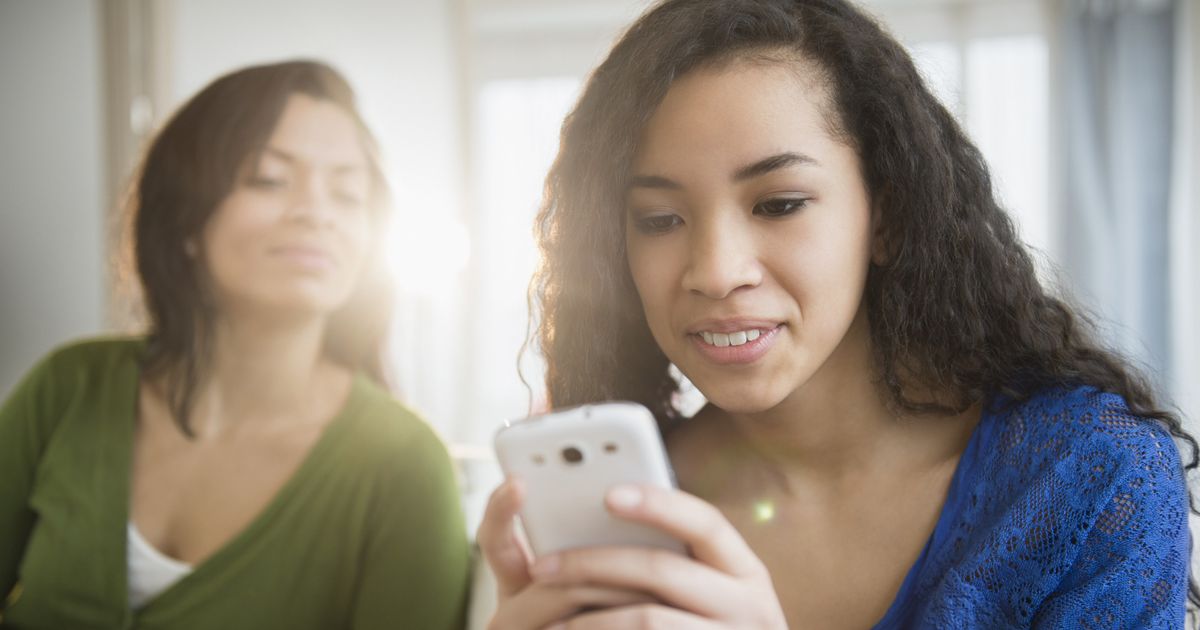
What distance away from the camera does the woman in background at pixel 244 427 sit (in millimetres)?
1315

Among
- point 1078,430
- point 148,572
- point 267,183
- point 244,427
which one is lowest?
point 148,572

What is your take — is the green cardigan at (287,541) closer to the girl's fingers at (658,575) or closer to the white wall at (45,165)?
the girl's fingers at (658,575)

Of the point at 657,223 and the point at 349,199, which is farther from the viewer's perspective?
the point at 349,199

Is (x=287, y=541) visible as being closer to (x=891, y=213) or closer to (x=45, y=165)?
(x=891, y=213)

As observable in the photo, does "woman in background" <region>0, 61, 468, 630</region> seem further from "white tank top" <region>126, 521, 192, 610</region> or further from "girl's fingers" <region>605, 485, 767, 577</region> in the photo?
"girl's fingers" <region>605, 485, 767, 577</region>

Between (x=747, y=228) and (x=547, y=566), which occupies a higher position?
(x=747, y=228)

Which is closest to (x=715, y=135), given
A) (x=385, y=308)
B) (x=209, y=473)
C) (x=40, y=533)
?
(x=385, y=308)

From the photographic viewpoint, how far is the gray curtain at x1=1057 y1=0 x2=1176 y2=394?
3.97m

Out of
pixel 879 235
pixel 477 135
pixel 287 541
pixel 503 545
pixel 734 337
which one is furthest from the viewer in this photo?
pixel 477 135

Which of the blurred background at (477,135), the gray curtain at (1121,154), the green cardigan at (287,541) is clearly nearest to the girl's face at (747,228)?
the green cardigan at (287,541)

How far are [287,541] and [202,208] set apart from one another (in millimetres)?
496

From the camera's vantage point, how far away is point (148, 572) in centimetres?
134

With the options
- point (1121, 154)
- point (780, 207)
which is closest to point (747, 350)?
point (780, 207)

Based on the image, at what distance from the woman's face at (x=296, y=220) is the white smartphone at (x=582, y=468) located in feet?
2.60
